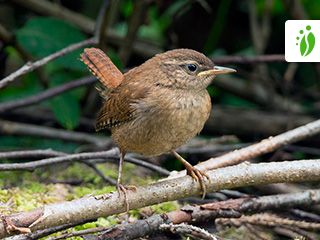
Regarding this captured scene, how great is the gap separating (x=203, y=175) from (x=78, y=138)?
5.81 feet

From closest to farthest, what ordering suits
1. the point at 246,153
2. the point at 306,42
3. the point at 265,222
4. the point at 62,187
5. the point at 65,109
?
the point at 265,222, the point at 246,153, the point at 62,187, the point at 306,42, the point at 65,109

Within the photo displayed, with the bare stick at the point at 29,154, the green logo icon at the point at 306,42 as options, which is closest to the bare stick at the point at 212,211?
the bare stick at the point at 29,154

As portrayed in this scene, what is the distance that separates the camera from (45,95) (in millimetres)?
4305

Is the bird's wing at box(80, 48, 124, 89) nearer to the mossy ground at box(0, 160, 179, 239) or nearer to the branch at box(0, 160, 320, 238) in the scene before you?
the mossy ground at box(0, 160, 179, 239)

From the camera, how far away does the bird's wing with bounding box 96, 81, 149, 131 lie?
319 cm

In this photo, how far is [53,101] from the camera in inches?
178

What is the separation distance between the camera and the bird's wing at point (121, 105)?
319 cm

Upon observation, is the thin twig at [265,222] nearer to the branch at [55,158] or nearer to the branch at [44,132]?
the branch at [55,158]

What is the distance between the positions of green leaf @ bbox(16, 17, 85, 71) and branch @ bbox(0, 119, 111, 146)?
48cm

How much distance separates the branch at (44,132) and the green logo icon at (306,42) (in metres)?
1.36

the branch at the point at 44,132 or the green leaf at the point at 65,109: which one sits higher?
the green leaf at the point at 65,109

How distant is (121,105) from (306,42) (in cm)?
148

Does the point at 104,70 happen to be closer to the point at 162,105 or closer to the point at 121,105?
the point at 121,105

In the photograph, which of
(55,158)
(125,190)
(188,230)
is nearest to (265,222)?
(188,230)
